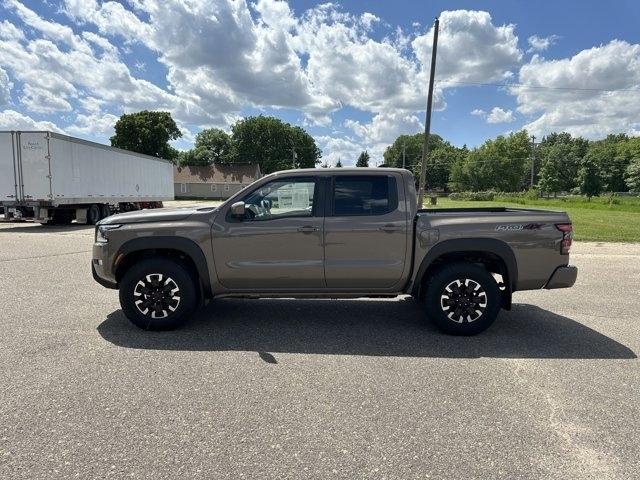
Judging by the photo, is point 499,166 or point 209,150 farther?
point 499,166

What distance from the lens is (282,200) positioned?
5105 millimetres

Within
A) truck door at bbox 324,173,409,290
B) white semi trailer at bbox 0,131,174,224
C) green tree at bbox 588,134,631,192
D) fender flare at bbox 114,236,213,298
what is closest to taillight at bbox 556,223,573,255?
truck door at bbox 324,173,409,290

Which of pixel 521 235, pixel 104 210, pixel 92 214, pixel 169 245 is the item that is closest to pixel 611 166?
pixel 104 210

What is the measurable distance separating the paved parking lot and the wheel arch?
2.12 ft

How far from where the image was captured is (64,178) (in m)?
17.0

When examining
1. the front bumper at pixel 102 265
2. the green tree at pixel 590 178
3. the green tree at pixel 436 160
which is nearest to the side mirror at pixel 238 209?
the front bumper at pixel 102 265

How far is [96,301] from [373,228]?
164 inches

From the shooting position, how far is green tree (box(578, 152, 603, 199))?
65.3 meters

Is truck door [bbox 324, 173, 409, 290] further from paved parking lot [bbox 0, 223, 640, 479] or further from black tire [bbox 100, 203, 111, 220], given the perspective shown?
black tire [bbox 100, 203, 111, 220]

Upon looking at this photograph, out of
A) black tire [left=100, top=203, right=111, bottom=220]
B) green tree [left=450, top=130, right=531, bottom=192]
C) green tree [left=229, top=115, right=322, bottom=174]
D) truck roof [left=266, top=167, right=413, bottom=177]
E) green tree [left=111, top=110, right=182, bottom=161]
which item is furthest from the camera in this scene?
green tree [left=450, top=130, right=531, bottom=192]

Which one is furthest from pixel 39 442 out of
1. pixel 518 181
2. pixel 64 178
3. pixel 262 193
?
pixel 518 181

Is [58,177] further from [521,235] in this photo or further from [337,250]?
[521,235]

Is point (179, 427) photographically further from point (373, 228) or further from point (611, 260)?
point (611, 260)

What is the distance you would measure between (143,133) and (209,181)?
1299 cm
